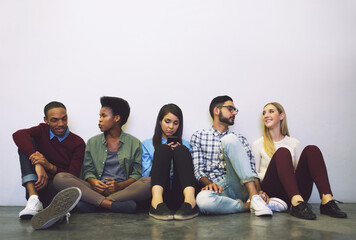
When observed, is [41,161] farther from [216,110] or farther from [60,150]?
[216,110]

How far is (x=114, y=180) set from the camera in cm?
236

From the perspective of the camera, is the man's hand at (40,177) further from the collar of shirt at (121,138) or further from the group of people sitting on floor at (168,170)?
the collar of shirt at (121,138)

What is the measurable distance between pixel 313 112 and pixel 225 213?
4.78 feet

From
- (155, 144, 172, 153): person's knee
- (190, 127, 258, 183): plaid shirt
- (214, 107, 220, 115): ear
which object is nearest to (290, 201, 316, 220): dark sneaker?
(190, 127, 258, 183): plaid shirt

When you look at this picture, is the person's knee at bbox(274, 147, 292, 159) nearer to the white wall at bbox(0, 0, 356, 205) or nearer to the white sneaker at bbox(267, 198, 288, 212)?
the white sneaker at bbox(267, 198, 288, 212)

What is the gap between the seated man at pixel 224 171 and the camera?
2.05m

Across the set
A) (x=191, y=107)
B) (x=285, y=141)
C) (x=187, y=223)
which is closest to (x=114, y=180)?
(x=187, y=223)

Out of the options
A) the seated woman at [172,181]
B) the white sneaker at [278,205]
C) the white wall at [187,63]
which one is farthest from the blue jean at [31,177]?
the white sneaker at [278,205]

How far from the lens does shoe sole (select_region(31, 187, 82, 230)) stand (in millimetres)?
1623

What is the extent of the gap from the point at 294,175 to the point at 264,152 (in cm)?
53

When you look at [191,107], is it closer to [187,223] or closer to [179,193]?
[179,193]

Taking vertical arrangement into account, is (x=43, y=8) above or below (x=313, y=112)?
above

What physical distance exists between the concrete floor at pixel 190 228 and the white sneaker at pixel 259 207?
1.4 inches

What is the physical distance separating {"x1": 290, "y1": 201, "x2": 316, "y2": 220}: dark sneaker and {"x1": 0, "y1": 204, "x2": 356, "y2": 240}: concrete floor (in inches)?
1.5
